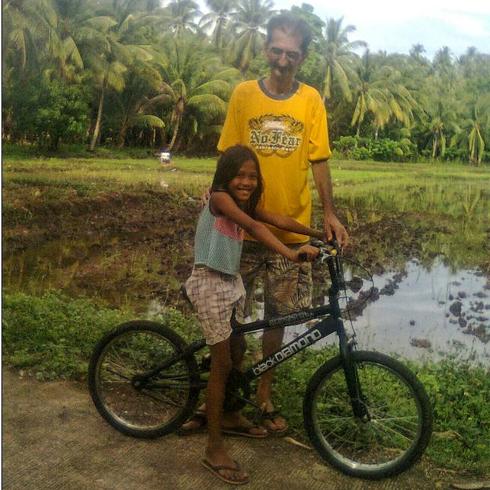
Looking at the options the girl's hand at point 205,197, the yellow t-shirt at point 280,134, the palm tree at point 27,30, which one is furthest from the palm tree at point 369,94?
the palm tree at point 27,30

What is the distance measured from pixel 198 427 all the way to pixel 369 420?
0.75m

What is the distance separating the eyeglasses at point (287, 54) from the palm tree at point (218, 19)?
0.30 m

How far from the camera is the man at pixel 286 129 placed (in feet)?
9.94

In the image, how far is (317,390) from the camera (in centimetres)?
311

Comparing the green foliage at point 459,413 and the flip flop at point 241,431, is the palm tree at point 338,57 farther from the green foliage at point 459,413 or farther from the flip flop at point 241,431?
the flip flop at point 241,431

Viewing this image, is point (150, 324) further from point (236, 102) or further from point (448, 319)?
point (448, 319)

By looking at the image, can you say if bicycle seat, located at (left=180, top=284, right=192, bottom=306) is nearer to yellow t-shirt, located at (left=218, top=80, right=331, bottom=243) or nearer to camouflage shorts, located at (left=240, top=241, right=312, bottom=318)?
camouflage shorts, located at (left=240, top=241, right=312, bottom=318)

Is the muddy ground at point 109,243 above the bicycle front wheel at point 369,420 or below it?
above

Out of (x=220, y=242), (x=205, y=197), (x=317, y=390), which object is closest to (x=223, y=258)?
(x=220, y=242)

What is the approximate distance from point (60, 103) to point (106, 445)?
4.91 feet

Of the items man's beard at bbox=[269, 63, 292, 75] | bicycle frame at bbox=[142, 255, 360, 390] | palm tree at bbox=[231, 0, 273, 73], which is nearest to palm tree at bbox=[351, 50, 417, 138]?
man's beard at bbox=[269, 63, 292, 75]

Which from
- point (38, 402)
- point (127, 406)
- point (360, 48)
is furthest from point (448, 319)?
point (38, 402)

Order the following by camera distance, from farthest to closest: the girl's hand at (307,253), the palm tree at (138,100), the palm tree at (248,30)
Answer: the palm tree at (138,100), the palm tree at (248,30), the girl's hand at (307,253)

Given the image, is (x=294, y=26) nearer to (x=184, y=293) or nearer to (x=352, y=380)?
(x=184, y=293)
